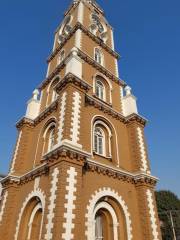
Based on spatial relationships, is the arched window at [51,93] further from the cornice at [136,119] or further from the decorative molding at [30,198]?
the decorative molding at [30,198]

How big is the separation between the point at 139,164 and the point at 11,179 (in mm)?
8878

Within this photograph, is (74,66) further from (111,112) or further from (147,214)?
(147,214)

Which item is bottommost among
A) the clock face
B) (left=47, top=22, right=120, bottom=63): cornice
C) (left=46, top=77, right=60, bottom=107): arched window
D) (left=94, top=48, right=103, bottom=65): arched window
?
(left=46, top=77, right=60, bottom=107): arched window

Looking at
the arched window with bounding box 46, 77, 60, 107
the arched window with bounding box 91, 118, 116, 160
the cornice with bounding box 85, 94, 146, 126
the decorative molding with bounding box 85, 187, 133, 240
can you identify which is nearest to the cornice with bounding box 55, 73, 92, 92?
the cornice with bounding box 85, 94, 146, 126

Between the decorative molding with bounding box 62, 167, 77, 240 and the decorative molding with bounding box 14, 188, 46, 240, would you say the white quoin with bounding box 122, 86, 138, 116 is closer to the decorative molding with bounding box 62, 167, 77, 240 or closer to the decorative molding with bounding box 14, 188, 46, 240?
the decorative molding with bounding box 62, 167, 77, 240

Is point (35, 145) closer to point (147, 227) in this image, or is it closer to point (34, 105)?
point (34, 105)

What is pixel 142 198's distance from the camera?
1297 centimetres

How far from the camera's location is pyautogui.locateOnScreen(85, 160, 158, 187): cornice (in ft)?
37.6

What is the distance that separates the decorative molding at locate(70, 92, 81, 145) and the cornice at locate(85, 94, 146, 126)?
5.08 ft

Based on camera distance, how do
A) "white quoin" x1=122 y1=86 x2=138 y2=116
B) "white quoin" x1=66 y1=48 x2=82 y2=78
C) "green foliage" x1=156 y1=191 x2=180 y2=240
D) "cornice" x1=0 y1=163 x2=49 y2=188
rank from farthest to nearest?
"green foliage" x1=156 y1=191 x2=180 y2=240
"white quoin" x1=122 y1=86 x2=138 y2=116
"white quoin" x1=66 y1=48 x2=82 y2=78
"cornice" x1=0 y1=163 x2=49 y2=188

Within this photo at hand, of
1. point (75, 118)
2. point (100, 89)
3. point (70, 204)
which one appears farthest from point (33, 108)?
point (70, 204)

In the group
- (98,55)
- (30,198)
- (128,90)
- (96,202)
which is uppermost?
(98,55)

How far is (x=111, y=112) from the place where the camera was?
15828mm

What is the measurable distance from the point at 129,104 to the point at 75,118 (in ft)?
24.5
